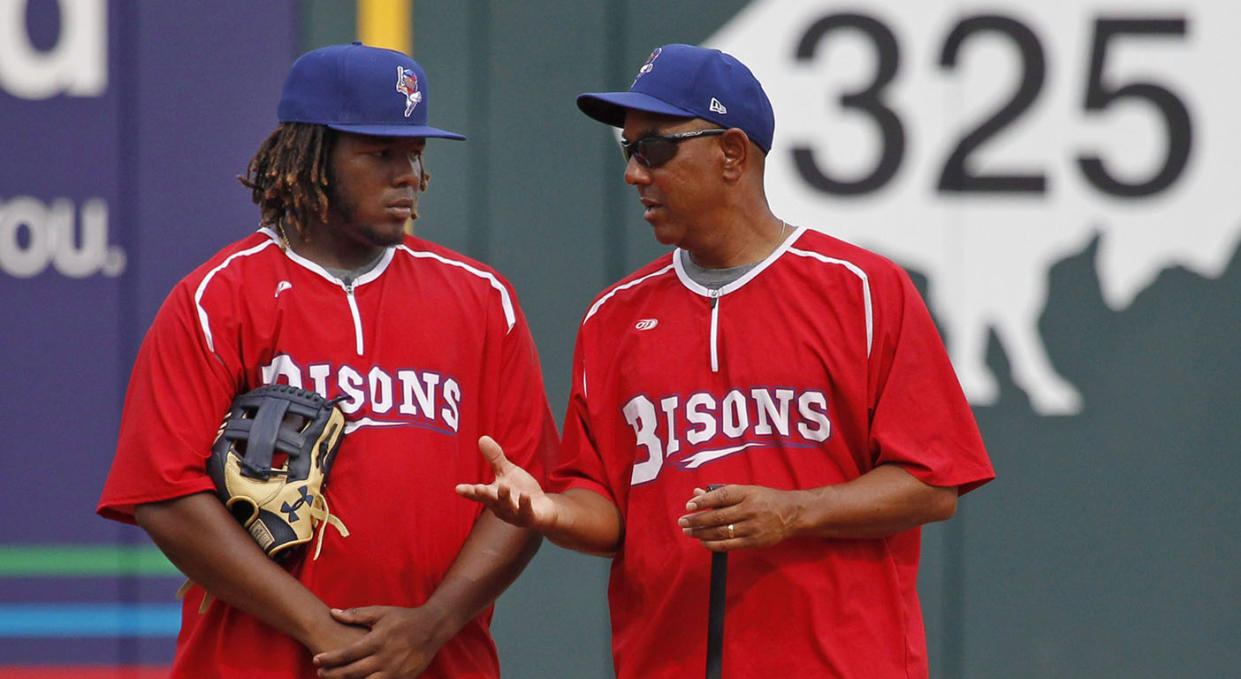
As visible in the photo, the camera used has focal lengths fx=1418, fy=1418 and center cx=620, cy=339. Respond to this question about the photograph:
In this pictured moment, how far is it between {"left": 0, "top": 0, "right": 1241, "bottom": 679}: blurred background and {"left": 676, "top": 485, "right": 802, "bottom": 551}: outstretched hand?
1828 millimetres

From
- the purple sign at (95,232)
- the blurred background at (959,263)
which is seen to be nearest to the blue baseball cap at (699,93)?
the blurred background at (959,263)

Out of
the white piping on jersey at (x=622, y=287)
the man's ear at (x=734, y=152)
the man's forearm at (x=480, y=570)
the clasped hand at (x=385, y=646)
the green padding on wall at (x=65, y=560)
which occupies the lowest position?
the green padding on wall at (x=65, y=560)

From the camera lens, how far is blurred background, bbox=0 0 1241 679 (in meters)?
3.82

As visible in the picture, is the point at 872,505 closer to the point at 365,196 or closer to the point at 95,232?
the point at 365,196

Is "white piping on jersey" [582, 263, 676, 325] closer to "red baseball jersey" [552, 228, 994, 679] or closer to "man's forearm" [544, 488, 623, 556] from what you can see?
"red baseball jersey" [552, 228, 994, 679]

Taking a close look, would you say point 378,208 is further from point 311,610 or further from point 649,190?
point 311,610

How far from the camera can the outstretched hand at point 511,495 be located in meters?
2.12

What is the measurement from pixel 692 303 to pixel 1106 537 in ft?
6.53

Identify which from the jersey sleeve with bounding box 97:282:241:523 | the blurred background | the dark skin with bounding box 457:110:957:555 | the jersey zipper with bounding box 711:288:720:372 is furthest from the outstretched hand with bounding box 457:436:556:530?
the blurred background

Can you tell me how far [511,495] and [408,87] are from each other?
77 centimetres

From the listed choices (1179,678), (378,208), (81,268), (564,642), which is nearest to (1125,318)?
(1179,678)

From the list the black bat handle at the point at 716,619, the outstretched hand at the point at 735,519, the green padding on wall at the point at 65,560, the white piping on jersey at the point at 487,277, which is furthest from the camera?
the green padding on wall at the point at 65,560

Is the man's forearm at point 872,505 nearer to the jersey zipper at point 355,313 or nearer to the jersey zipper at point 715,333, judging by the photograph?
the jersey zipper at point 715,333

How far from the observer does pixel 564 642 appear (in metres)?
3.89
